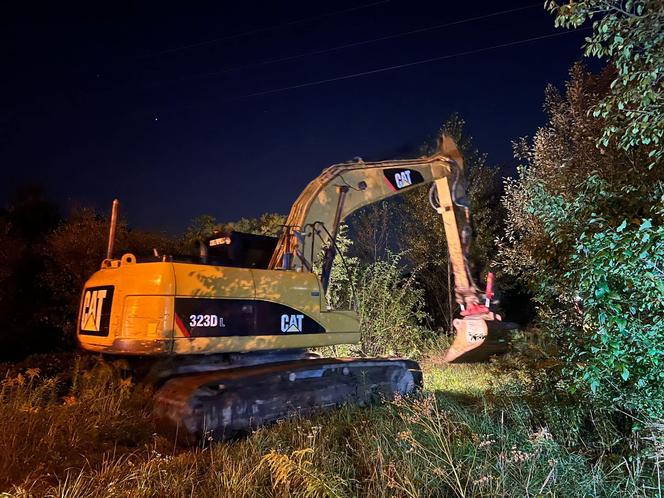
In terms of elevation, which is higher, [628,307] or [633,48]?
[633,48]

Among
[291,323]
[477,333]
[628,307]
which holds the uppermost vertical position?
[291,323]

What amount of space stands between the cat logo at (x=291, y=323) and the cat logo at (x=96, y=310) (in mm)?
2100

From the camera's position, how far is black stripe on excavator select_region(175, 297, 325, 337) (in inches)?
225

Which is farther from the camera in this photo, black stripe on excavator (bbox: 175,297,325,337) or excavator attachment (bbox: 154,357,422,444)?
black stripe on excavator (bbox: 175,297,325,337)

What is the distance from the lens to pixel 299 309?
260 inches

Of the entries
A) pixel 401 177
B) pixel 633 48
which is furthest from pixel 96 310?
pixel 633 48

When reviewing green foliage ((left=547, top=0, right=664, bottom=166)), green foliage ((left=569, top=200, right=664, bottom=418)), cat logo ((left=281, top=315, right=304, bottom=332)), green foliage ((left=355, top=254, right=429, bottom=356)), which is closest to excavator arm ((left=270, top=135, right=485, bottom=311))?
cat logo ((left=281, top=315, right=304, bottom=332))

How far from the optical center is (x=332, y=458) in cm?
375

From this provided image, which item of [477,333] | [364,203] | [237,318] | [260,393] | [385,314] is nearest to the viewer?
[260,393]

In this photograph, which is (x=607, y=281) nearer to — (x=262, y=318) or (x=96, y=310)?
(x=262, y=318)

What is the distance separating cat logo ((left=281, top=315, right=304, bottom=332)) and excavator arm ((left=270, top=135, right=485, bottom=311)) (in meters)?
0.76

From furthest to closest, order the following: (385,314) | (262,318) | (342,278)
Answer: (342,278) < (385,314) < (262,318)

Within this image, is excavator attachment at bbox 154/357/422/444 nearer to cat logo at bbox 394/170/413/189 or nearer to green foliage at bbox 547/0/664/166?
cat logo at bbox 394/170/413/189

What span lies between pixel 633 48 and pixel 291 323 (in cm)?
463
